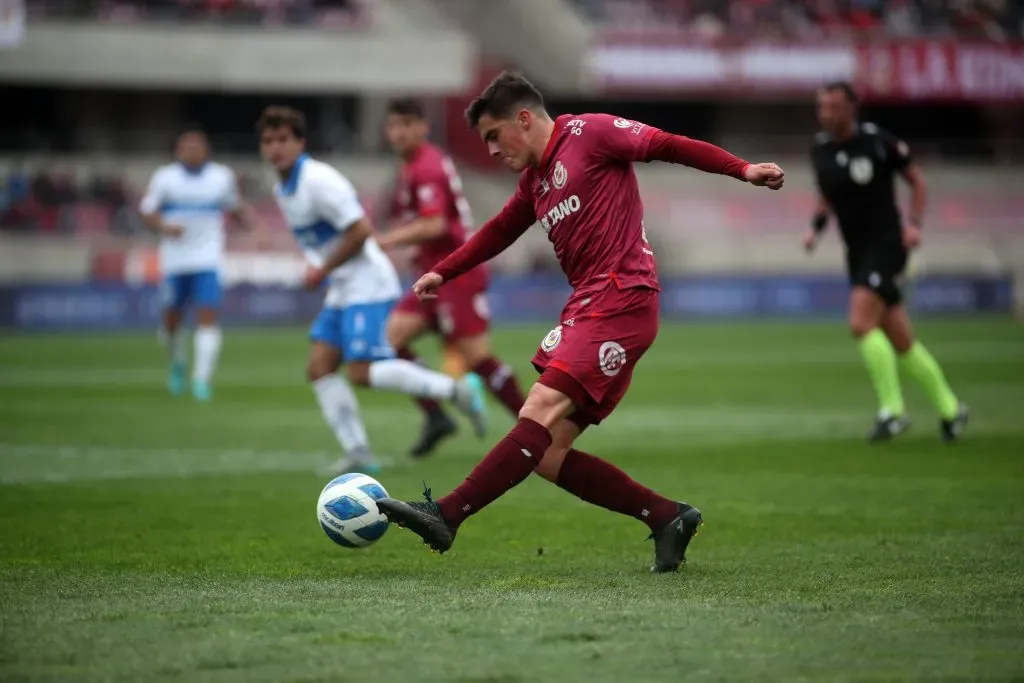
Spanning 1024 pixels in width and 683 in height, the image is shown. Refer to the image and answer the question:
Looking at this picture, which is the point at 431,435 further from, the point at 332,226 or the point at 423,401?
the point at 332,226

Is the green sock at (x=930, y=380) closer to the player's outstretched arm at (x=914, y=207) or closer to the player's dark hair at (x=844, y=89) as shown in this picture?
the player's outstretched arm at (x=914, y=207)

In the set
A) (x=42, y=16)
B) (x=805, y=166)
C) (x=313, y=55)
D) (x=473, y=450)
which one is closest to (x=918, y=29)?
(x=805, y=166)

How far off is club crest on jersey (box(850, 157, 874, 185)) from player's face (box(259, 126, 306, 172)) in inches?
176

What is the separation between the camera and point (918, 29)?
4441cm

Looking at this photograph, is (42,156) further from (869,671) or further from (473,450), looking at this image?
(869,671)

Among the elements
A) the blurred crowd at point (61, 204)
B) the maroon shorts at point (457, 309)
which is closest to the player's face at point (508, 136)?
the maroon shorts at point (457, 309)

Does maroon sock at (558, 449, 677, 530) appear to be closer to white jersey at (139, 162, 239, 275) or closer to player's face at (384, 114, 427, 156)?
player's face at (384, 114, 427, 156)

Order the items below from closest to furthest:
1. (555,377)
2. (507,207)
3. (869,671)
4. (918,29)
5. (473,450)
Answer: (869,671), (555,377), (507,207), (473,450), (918,29)

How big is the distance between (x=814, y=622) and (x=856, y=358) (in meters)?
17.0

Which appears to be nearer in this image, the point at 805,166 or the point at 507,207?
the point at 507,207

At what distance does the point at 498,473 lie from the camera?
6457mm

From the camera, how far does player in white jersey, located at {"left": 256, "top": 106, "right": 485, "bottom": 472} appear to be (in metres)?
10.1

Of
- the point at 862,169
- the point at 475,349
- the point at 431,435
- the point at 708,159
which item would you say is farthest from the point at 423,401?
the point at 708,159

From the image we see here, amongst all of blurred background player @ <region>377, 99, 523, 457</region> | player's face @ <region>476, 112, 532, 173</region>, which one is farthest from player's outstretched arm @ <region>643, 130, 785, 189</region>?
blurred background player @ <region>377, 99, 523, 457</region>
